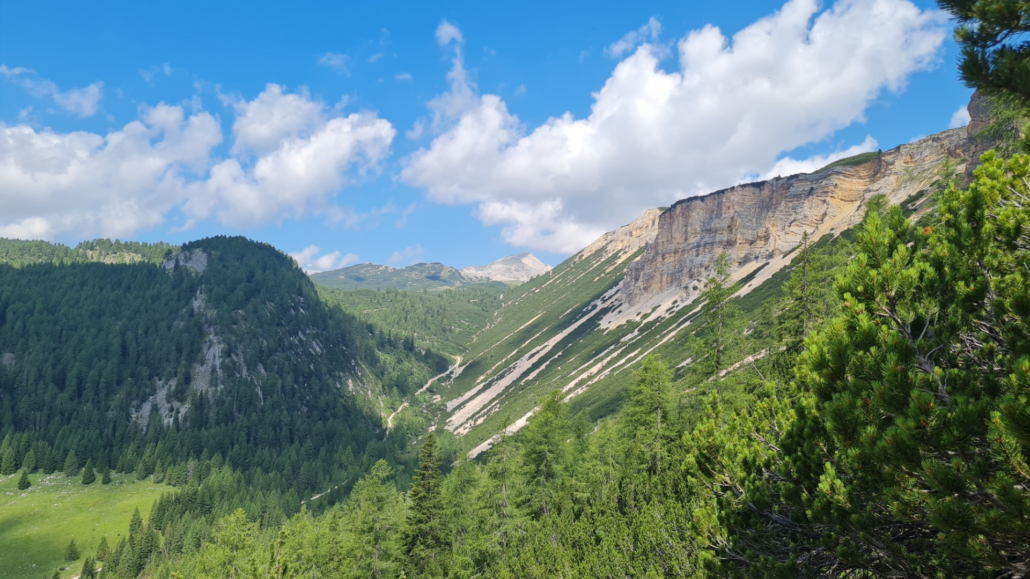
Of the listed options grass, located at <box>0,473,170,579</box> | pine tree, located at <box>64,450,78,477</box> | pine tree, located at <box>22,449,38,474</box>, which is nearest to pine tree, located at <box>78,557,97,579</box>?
grass, located at <box>0,473,170,579</box>

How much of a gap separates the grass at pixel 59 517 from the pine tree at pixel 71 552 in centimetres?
67

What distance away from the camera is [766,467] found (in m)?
10.9

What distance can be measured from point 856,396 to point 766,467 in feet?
14.6

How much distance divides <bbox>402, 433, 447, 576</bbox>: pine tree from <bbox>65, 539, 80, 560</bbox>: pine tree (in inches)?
3725

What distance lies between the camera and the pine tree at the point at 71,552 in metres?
84.6

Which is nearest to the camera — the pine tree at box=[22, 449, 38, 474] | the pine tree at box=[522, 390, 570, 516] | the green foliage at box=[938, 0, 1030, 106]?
the green foliage at box=[938, 0, 1030, 106]

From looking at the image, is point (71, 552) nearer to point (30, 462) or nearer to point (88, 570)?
point (88, 570)

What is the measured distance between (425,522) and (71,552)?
97.5 meters

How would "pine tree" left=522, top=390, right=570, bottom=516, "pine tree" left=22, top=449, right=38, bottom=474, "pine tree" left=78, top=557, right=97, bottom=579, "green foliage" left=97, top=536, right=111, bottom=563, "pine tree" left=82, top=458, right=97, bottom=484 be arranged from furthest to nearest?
"pine tree" left=22, top=449, right=38, bottom=474, "pine tree" left=82, top=458, right=97, bottom=484, "green foliage" left=97, top=536, right=111, bottom=563, "pine tree" left=78, top=557, right=97, bottom=579, "pine tree" left=522, top=390, right=570, bottom=516

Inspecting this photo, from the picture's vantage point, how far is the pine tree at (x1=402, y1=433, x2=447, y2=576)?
1275 inches

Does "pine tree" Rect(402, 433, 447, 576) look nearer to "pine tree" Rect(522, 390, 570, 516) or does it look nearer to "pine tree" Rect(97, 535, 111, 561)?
"pine tree" Rect(522, 390, 570, 516)

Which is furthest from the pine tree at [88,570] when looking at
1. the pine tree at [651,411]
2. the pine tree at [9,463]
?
the pine tree at [651,411]

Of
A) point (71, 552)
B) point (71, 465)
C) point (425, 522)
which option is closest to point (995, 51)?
point (425, 522)

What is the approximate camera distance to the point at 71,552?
85.3 metres
